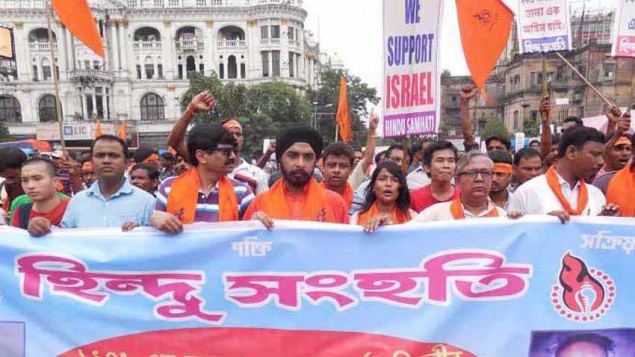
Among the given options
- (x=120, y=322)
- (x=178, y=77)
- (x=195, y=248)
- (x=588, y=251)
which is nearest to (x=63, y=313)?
(x=120, y=322)

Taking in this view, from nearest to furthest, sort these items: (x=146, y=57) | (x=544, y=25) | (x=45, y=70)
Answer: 1. (x=544, y=25)
2. (x=45, y=70)
3. (x=146, y=57)

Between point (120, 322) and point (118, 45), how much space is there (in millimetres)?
54611

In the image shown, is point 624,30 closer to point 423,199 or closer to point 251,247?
point 423,199

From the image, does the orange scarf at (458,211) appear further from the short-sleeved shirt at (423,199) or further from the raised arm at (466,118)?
the raised arm at (466,118)

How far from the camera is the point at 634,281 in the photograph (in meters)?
2.37

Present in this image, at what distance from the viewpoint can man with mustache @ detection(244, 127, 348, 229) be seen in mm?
2703

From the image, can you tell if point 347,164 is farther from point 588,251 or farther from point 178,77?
point 178,77

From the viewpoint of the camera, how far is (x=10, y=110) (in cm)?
5194

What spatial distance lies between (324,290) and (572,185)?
5.22 feet

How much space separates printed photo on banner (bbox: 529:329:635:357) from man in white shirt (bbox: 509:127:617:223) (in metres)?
0.66

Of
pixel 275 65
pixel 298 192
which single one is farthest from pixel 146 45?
pixel 298 192

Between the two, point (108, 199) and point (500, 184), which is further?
point (500, 184)

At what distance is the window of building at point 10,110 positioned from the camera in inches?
2036

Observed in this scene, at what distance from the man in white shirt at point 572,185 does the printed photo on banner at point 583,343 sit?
2.18ft
